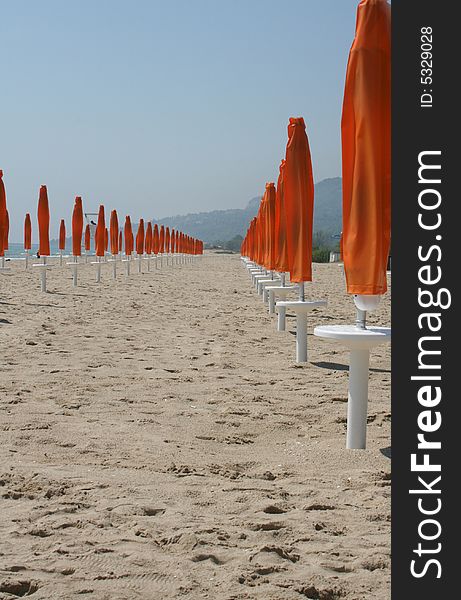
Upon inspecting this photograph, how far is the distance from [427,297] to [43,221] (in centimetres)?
1428

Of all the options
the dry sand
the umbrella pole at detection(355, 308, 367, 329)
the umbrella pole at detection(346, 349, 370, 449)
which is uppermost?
the umbrella pole at detection(355, 308, 367, 329)

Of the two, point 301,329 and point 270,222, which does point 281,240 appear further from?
point 270,222

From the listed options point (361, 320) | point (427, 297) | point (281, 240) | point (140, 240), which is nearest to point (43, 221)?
point (281, 240)

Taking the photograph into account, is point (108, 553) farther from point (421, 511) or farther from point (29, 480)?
point (421, 511)

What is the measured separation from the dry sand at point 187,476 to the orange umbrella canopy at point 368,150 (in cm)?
97

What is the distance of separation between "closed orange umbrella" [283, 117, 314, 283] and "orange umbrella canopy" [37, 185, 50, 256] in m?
9.50

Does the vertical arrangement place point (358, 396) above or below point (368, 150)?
below

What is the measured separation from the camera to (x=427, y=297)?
1.12 m

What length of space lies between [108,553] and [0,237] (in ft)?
35.6

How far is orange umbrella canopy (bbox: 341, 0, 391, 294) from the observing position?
3137 mm

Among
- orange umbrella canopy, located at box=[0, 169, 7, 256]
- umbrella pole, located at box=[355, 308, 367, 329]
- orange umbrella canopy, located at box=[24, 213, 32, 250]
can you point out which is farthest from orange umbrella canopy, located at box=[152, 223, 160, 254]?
umbrella pole, located at box=[355, 308, 367, 329]

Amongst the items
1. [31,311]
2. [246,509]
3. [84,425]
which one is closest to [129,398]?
[84,425]

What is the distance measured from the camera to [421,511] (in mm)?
1151

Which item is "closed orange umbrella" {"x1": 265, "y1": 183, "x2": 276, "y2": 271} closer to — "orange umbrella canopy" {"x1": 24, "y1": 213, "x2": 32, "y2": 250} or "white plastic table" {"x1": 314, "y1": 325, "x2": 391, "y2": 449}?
"white plastic table" {"x1": 314, "y1": 325, "x2": 391, "y2": 449}
